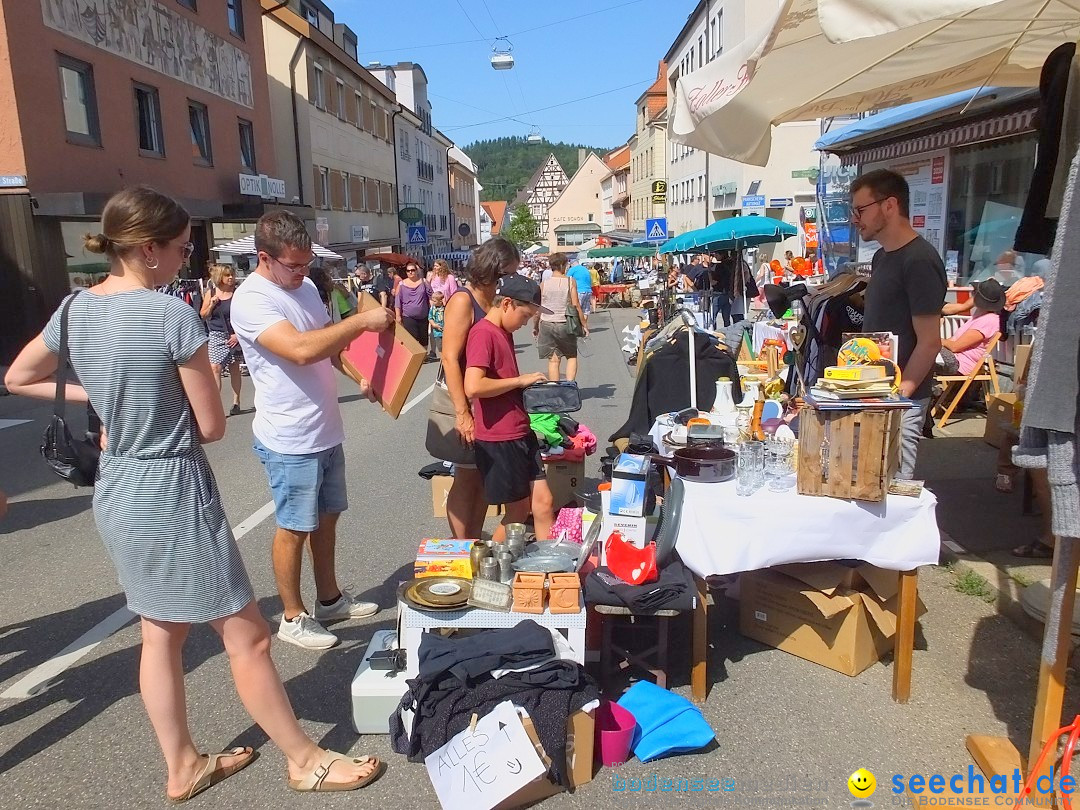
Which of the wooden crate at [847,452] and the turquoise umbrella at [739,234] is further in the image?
the turquoise umbrella at [739,234]

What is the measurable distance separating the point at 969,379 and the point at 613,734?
6046 millimetres

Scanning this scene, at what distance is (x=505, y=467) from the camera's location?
402cm

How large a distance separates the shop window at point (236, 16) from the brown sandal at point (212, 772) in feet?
72.0

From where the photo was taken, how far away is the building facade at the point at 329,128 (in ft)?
84.8

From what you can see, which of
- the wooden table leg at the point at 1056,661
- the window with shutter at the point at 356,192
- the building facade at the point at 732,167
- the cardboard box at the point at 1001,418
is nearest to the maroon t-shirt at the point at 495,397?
the wooden table leg at the point at 1056,661

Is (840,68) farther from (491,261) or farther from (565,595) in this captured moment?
(565,595)

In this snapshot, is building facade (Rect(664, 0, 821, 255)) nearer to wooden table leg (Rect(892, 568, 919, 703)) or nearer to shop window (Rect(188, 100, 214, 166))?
shop window (Rect(188, 100, 214, 166))

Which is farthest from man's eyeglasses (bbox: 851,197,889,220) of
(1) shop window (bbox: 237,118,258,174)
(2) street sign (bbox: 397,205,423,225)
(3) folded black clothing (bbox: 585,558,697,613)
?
(2) street sign (bbox: 397,205,423,225)

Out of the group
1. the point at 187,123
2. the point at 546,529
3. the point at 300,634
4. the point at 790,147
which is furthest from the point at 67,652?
the point at 790,147

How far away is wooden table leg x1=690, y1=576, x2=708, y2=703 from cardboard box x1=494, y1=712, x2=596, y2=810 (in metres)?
0.62

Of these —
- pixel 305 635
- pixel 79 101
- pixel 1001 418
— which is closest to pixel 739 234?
pixel 1001 418

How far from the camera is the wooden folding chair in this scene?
24.2ft

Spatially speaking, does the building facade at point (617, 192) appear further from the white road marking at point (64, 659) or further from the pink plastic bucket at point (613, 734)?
the pink plastic bucket at point (613, 734)

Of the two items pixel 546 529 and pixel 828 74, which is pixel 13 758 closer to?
pixel 546 529
